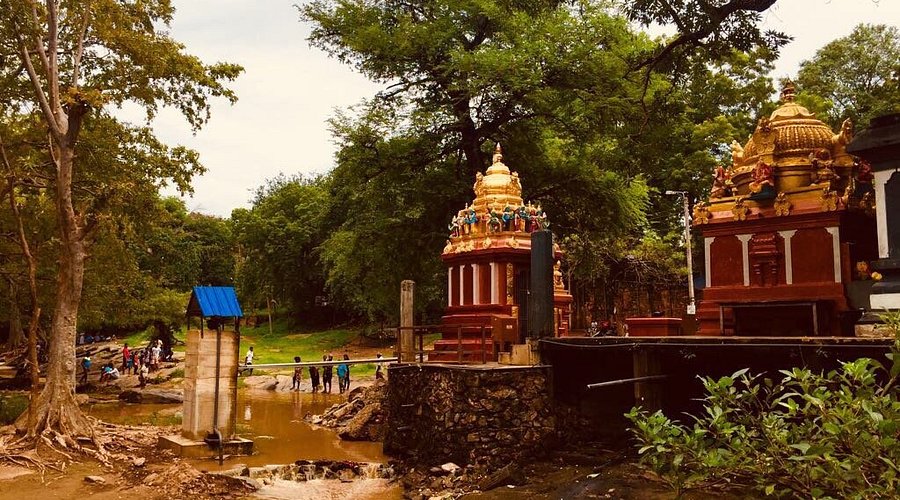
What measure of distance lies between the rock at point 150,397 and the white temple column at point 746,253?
21404 millimetres

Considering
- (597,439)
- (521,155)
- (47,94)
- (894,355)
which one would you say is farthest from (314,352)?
(894,355)

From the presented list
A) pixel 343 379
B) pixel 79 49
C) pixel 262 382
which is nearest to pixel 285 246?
pixel 262 382

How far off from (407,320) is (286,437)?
5105 mm

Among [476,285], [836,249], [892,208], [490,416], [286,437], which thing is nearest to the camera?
[892,208]

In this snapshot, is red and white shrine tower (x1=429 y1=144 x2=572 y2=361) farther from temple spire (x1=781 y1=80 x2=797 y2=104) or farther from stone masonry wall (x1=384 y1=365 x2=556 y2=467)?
temple spire (x1=781 y1=80 x2=797 y2=104)

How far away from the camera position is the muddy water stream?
13.8m

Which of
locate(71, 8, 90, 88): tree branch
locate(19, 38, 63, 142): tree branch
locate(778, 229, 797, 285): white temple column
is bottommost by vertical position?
locate(778, 229, 797, 285): white temple column

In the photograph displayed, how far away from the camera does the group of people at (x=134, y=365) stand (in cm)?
3225

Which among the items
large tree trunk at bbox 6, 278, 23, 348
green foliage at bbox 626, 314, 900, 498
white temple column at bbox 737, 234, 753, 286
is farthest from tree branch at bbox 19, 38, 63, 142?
green foliage at bbox 626, 314, 900, 498

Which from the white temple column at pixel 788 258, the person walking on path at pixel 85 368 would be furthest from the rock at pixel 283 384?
the white temple column at pixel 788 258

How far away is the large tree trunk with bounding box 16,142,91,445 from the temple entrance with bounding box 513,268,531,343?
33.4ft

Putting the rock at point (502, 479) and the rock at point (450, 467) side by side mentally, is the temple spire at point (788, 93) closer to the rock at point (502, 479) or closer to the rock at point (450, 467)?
the rock at point (502, 479)

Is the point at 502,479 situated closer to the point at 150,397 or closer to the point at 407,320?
the point at 407,320

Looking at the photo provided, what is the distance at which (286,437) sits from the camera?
20.4m
